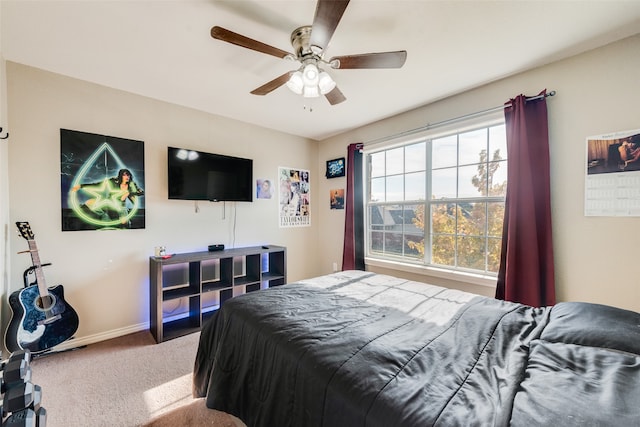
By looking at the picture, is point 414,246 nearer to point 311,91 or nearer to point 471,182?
point 471,182

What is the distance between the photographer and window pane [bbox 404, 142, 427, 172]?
2.95 metres

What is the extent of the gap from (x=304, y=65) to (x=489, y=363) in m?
1.87

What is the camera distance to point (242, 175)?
321cm

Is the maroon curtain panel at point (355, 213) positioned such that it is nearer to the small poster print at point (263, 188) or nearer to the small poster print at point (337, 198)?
the small poster print at point (337, 198)

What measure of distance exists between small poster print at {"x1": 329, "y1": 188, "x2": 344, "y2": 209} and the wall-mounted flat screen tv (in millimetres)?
1260

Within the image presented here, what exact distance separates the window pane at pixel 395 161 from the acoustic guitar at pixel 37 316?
357 centimetres

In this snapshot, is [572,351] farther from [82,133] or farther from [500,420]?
[82,133]

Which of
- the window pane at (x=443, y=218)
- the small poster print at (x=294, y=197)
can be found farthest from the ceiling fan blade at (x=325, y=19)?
the small poster print at (x=294, y=197)

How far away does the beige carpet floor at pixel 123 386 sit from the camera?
1506mm

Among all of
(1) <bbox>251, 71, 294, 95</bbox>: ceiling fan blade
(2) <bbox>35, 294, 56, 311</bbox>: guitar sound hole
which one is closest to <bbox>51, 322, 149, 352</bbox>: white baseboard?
(2) <bbox>35, 294, 56, 311</bbox>: guitar sound hole

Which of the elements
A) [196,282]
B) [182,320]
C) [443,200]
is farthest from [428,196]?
[182,320]

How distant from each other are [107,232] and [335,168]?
9.32ft

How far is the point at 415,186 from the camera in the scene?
3037mm

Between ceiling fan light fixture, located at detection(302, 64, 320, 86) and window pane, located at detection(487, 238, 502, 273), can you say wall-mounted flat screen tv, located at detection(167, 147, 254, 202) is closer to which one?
ceiling fan light fixture, located at detection(302, 64, 320, 86)
